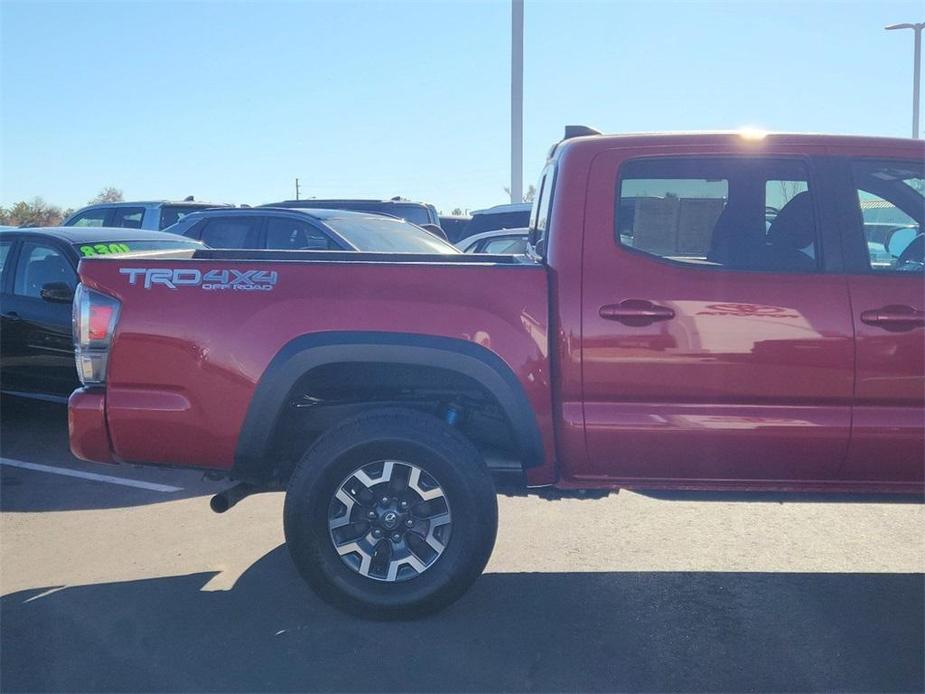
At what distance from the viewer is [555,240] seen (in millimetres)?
4176

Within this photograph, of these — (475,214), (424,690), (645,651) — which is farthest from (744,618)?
(475,214)

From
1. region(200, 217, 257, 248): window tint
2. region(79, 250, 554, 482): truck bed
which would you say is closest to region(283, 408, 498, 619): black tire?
region(79, 250, 554, 482): truck bed

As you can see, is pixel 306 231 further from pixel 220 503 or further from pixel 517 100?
pixel 517 100

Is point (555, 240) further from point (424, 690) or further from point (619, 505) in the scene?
point (619, 505)

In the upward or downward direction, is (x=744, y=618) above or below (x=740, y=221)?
below

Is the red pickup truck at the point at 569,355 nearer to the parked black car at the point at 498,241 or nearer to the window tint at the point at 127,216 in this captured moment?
the parked black car at the point at 498,241

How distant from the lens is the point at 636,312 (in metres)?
4.02

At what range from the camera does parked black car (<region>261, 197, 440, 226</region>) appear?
542 inches

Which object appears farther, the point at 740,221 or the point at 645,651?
the point at 740,221

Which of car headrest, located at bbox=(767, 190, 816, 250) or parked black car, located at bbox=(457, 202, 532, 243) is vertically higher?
parked black car, located at bbox=(457, 202, 532, 243)

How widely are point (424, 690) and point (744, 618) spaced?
4.99 feet

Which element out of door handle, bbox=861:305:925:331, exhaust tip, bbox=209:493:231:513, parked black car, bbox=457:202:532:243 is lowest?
exhaust tip, bbox=209:493:231:513

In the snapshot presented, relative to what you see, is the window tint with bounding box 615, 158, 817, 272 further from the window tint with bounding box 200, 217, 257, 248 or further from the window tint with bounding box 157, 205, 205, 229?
the window tint with bounding box 157, 205, 205, 229

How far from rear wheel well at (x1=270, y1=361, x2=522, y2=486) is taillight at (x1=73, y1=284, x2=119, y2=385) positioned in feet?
2.75
